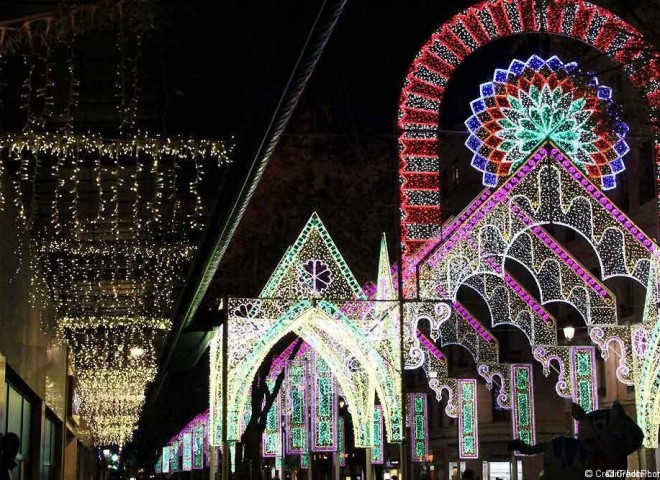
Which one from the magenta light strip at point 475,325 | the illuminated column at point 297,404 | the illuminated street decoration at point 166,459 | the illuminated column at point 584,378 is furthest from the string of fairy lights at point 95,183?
the illuminated street decoration at point 166,459

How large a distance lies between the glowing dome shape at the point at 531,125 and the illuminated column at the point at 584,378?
3.32 meters

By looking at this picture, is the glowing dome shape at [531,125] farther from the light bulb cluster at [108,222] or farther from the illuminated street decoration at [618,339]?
the light bulb cluster at [108,222]

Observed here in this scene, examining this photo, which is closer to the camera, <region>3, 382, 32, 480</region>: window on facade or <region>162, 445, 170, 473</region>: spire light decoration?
<region>3, 382, 32, 480</region>: window on facade

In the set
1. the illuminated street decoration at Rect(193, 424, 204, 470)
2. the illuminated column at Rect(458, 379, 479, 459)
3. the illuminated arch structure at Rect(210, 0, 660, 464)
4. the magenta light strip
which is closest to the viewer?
the illuminated arch structure at Rect(210, 0, 660, 464)

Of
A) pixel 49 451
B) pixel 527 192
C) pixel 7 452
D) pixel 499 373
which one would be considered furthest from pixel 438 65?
pixel 7 452

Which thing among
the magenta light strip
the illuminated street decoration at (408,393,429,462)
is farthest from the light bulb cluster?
the illuminated street decoration at (408,393,429,462)

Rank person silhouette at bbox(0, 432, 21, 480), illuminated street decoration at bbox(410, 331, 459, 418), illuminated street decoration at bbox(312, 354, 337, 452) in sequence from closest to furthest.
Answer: person silhouette at bbox(0, 432, 21, 480) < illuminated street decoration at bbox(312, 354, 337, 452) < illuminated street decoration at bbox(410, 331, 459, 418)

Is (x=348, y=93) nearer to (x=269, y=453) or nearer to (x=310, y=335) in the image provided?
(x=310, y=335)

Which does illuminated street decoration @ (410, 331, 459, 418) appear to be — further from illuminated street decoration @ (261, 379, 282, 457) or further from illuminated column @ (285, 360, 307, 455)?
illuminated street decoration @ (261, 379, 282, 457)

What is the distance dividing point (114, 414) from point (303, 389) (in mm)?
19526

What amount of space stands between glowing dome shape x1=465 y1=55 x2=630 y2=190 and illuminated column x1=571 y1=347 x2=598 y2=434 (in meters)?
3.32

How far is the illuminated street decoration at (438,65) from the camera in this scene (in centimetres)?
2094

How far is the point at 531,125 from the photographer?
22000 millimetres

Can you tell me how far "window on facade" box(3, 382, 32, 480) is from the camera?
13750mm
